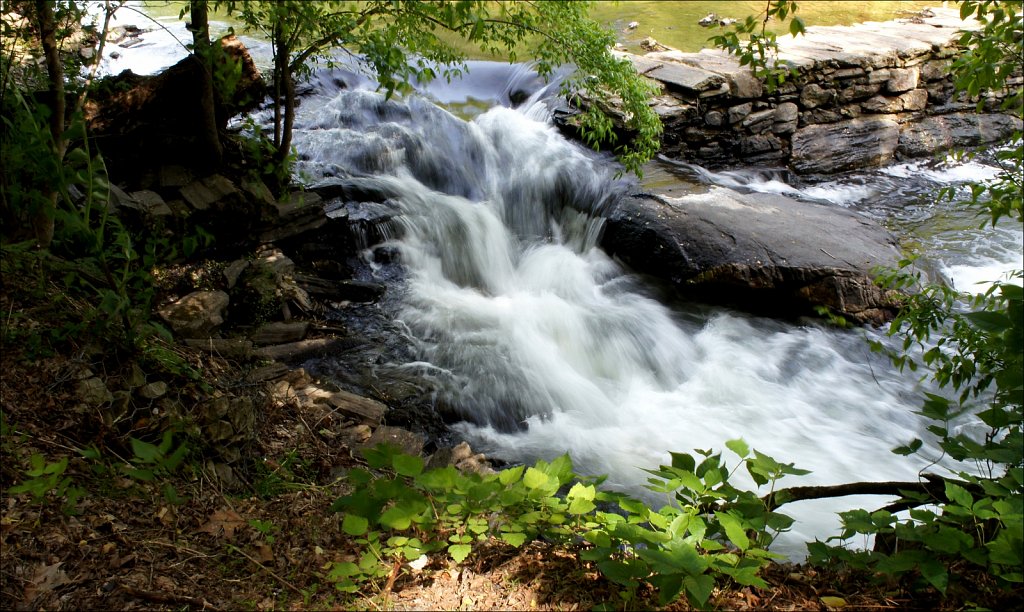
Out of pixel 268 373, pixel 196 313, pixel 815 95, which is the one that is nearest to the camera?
pixel 268 373

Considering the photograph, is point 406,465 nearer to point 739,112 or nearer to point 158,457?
point 158,457

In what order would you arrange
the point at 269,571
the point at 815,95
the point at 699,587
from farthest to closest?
the point at 815,95 → the point at 269,571 → the point at 699,587

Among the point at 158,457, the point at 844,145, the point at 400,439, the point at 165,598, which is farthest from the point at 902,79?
the point at 165,598

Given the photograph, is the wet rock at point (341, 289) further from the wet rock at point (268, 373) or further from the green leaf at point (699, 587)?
the green leaf at point (699, 587)

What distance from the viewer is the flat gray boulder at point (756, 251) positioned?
7.09 m

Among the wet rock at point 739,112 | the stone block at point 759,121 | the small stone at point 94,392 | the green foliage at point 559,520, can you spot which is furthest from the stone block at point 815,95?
the small stone at point 94,392

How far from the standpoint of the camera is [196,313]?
4.74 m

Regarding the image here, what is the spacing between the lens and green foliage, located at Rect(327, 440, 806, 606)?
2.28 meters

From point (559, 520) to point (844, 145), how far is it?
1088 cm

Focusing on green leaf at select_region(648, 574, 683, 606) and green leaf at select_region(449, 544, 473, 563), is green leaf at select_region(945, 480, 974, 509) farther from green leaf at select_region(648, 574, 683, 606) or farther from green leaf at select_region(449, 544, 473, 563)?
green leaf at select_region(449, 544, 473, 563)

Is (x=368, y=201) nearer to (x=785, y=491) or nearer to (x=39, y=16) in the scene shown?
(x=39, y=16)

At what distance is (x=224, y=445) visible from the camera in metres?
3.35

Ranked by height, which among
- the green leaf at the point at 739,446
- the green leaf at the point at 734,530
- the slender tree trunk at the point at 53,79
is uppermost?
the slender tree trunk at the point at 53,79

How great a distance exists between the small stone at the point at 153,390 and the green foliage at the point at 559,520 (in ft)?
4.51
